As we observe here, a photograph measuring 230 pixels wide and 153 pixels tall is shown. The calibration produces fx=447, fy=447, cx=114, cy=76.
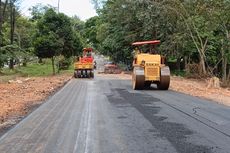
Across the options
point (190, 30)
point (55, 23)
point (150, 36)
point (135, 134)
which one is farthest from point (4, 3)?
point (135, 134)

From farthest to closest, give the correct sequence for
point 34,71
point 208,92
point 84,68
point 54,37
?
point 34,71 < point 54,37 < point 84,68 < point 208,92

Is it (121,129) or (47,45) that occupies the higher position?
(47,45)

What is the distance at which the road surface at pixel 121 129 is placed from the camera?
9.74 meters

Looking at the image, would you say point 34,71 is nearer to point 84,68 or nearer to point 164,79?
point 84,68

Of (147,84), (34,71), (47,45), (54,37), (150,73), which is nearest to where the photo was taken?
(150,73)

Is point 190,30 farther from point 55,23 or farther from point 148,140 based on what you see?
point 148,140

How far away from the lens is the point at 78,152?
923cm

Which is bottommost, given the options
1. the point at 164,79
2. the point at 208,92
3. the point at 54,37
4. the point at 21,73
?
the point at 208,92

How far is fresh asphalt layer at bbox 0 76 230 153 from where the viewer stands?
A: 974 centimetres

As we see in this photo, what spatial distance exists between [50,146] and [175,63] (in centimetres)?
5535

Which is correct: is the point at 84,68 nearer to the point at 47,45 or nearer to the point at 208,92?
the point at 47,45

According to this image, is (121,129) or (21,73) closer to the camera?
(121,129)

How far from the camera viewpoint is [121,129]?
12.2 meters

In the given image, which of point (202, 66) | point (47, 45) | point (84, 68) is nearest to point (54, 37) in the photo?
point (47, 45)
